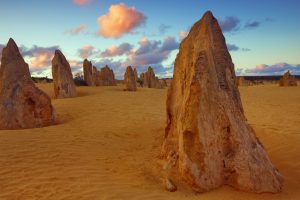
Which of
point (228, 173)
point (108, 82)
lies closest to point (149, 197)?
point (228, 173)

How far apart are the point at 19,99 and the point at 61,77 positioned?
401 inches

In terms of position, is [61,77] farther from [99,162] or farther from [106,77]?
[99,162]

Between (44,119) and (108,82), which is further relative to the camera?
(108,82)

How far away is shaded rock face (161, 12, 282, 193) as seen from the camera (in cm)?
593

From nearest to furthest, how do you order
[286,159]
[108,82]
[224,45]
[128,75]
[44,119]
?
[224,45] < [286,159] < [44,119] < [128,75] < [108,82]

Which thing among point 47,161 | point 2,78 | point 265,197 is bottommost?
point 265,197

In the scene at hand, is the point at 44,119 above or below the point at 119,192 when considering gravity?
above

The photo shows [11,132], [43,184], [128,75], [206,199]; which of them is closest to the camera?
[206,199]

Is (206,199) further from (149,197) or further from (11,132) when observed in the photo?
(11,132)

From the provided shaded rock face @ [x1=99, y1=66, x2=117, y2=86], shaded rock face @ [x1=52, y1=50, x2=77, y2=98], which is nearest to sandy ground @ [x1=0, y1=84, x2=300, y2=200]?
shaded rock face @ [x1=52, y1=50, x2=77, y2=98]

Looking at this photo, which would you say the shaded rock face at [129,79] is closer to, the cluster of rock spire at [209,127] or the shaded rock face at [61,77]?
the shaded rock face at [61,77]

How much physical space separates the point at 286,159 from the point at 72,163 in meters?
4.76

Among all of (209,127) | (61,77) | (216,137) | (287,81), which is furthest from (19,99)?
(287,81)

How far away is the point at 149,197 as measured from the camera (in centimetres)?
557
